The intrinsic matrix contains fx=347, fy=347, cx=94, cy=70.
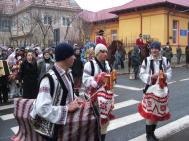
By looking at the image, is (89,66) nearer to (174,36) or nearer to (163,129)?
(163,129)

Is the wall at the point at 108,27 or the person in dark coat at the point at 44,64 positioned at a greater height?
the wall at the point at 108,27

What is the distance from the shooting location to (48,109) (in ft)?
10.9

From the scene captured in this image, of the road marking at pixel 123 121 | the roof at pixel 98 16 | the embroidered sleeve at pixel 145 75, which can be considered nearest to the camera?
the embroidered sleeve at pixel 145 75

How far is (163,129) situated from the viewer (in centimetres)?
722

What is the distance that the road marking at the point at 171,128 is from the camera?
673 cm

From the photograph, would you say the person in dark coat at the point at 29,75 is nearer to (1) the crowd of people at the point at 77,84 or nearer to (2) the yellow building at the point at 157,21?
(1) the crowd of people at the point at 77,84

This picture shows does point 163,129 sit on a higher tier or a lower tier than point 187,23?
lower

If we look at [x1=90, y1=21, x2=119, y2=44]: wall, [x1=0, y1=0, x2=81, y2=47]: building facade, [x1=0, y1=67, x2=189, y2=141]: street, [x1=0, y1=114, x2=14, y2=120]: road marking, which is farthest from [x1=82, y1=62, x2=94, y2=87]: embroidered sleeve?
[x1=90, y1=21, x2=119, y2=44]: wall

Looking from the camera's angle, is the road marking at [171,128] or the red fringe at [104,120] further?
the road marking at [171,128]

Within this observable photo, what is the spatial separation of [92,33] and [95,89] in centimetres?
3276

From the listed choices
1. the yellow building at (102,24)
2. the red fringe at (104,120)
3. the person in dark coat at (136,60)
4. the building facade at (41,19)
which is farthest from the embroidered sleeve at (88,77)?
the yellow building at (102,24)

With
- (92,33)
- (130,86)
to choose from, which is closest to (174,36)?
(92,33)

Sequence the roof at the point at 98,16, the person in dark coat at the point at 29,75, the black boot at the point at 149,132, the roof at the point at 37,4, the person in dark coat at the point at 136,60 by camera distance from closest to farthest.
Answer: the black boot at the point at 149,132
the person in dark coat at the point at 29,75
the person in dark coat at the point at 136,60
the roof at the point at 98,16
the roof at the point at 37,4

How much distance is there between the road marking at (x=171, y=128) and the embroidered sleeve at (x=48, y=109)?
11.6 feet
